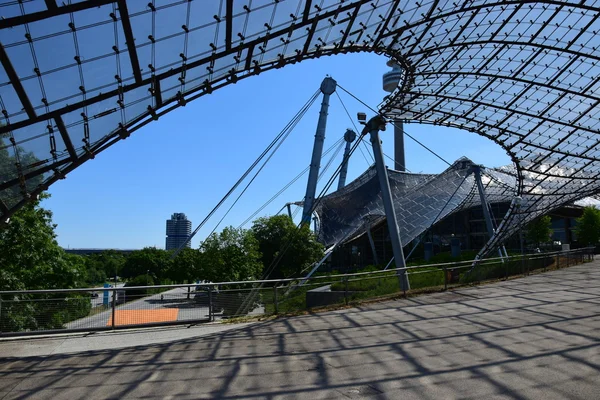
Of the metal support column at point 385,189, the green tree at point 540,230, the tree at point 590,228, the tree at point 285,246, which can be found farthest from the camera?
the green tree at point 540,230

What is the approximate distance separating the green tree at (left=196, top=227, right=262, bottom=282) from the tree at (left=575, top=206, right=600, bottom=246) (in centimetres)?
3574

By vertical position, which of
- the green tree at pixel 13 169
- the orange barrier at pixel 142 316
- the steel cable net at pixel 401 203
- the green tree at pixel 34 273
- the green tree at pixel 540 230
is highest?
the steel cable net at pixel 401 203

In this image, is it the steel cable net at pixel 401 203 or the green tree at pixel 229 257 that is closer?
the green tree at pixel 229 257

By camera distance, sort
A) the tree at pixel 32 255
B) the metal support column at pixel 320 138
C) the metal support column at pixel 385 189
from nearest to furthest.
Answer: the tree at pixel 32 255 < the metal support column at pixel 385 189 < the metal support column at pixel 320 138

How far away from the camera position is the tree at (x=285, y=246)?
161ft

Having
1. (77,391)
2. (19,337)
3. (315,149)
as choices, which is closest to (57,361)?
(77,391)

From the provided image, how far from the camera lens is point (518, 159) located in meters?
33.7

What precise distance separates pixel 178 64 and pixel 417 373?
9344mm

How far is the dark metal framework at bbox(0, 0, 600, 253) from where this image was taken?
1065 cm

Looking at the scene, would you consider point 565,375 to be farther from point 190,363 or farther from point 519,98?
point 519,98

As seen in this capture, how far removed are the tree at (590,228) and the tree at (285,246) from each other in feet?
91.2

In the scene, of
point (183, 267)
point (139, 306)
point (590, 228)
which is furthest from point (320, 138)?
point (139, 306)

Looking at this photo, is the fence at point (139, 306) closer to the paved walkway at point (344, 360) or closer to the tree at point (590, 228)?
the paved walkway at point (344, 360)

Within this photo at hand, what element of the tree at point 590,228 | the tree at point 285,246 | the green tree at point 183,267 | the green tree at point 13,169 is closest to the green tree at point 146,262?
the green tree at point 183,267
